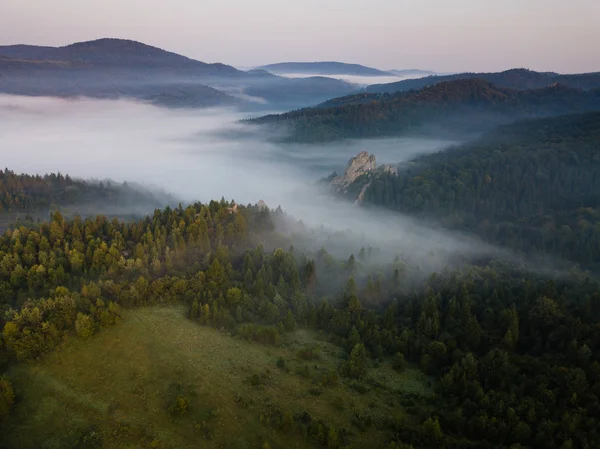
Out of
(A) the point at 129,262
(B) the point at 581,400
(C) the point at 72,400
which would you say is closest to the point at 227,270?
(A) the point at 129,262

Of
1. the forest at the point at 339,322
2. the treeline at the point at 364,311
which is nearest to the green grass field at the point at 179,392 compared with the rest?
the forest at the point at 339,322

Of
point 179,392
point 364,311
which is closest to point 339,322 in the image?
point 364,311

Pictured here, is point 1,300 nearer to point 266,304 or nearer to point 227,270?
point 227,270

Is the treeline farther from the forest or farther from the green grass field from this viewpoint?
the green grass field

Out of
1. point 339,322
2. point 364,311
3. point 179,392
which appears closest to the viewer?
point 179,392

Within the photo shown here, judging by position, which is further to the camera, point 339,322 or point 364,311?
point 364,311

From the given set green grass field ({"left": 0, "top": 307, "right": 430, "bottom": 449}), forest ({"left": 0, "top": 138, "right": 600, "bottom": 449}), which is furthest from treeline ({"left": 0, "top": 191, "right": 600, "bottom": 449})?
green grass field ({"left": 0, "top": 307, "right": 430, "bottom": 449})

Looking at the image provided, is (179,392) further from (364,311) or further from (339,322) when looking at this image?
(364,311)
